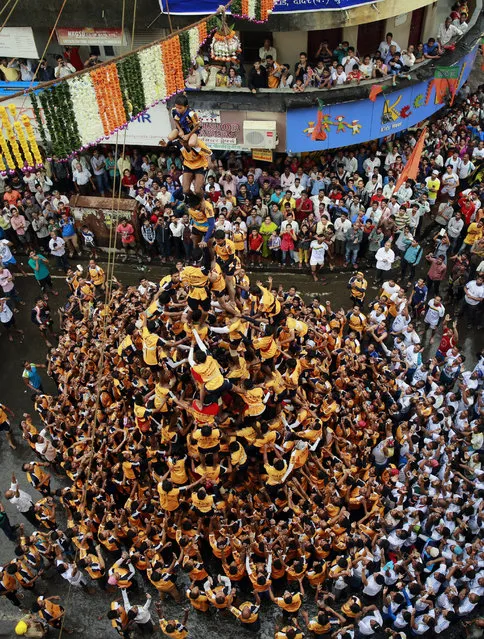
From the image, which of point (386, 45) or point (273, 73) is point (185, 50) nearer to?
point (273, 73)

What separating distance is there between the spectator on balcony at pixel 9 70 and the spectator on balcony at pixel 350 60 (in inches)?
386

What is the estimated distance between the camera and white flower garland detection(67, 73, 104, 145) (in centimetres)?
1079

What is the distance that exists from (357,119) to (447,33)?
4292 millimetres

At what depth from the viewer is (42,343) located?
15820 mm

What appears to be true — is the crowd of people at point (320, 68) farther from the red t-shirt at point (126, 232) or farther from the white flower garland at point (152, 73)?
the white flower garland at point (152, 73)

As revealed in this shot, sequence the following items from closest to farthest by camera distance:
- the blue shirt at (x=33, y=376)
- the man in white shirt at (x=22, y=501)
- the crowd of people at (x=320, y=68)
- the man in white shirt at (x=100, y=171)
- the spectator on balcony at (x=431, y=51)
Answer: the man in white shirt at (x=22, y=501), the blue shirt at (x=33, y=376), the crowd of people at (x=320, y=68), the spectator on balcony at (x=431, y=51), the man in white shirt at (x=100, y=171)

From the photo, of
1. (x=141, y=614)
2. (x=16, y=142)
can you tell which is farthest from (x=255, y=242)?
(x=141, y=614)

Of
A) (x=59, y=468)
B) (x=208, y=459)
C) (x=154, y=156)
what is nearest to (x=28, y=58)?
(x=154, y=156)

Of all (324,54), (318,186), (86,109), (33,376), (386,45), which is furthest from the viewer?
(324,54)

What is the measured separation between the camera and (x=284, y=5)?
55.0ft

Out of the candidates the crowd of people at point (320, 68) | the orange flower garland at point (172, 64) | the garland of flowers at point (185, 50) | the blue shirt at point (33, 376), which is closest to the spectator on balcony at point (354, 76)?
the crowd of people at point (320, 68)

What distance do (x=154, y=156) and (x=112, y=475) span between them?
11068 millimetres

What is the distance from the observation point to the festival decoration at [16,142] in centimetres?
1050

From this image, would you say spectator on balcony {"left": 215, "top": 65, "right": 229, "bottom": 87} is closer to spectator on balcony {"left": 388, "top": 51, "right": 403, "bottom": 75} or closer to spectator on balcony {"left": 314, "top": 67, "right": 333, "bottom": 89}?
spectator on balcony {"left": 314, "top": 67, "right": 333, "bottom": 89}
